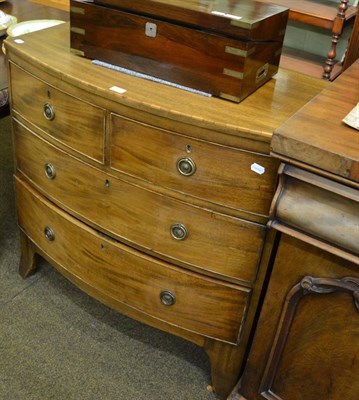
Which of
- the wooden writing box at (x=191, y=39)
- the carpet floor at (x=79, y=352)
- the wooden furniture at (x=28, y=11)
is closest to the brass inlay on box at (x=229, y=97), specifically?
the wooden writing box at (x=191, y=39)

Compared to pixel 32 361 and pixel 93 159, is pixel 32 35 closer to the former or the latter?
pixel 93 159

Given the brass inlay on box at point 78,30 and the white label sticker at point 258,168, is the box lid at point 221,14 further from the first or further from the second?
the white label sticker at point 258,168

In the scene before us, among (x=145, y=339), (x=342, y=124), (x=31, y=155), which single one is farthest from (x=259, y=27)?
(x=145, y=339)

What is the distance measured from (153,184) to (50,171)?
1.21ft

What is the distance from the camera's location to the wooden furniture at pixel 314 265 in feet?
2.91

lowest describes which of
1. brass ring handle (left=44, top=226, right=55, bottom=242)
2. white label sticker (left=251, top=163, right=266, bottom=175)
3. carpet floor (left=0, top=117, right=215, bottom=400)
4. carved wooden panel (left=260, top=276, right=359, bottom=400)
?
carpet floor (left=0, top=117, right=215, bottom=400)

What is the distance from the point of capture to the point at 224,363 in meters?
1.44

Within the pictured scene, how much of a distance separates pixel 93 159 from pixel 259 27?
507 millimetres

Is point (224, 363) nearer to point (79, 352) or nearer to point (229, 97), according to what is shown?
point (79, 352)

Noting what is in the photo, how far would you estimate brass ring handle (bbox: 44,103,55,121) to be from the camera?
1.33 meters

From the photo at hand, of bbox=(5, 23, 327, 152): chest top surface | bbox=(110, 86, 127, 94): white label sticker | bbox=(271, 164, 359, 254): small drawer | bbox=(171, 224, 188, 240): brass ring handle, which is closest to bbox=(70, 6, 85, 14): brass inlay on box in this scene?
bbox=(5, 23, 327, 152): chest top surface

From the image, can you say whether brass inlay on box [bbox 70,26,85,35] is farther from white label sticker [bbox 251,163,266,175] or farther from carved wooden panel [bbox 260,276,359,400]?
carved wooden panel [bbox 260,276,359,400]

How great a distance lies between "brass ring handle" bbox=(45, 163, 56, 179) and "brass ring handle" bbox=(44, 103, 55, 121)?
0.14 m

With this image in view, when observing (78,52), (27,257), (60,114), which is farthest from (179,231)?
(27,257)
